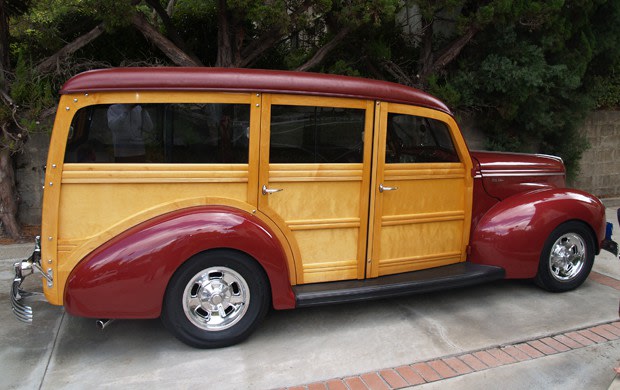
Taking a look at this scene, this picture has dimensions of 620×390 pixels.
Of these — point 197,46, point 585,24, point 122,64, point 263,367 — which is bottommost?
point 263,367

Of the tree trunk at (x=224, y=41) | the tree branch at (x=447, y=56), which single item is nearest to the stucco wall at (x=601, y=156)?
the tree branch at (x=447, y=56)

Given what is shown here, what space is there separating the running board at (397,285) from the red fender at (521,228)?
5.1 inches

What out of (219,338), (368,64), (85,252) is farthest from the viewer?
(368,64)

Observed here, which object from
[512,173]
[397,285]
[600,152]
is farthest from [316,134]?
[600,152]

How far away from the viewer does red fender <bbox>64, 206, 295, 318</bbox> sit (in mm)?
3146

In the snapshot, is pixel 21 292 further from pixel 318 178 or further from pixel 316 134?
pixel 316 134

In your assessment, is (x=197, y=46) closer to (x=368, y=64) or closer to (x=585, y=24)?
(x=368, y=64)

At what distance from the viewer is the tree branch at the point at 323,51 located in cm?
599

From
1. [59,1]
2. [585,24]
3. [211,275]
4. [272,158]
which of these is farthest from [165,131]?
[585,24]

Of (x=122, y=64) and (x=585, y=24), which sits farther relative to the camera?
(x=585, y=24)

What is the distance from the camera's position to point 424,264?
4.18 metres

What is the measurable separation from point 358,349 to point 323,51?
12.8 feet

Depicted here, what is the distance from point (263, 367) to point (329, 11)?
4.14 m

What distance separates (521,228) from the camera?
4.23 meters
